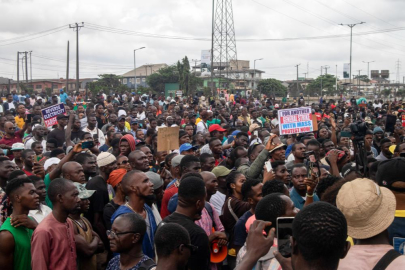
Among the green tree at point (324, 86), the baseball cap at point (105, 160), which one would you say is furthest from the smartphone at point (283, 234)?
the green tree at point (324, 86)

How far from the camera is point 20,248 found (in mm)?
4500

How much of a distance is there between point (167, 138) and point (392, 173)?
19.5ft

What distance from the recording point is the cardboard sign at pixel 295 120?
38.5 feet

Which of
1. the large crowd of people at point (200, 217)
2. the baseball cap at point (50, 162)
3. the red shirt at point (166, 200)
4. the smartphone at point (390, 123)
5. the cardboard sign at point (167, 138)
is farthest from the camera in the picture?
the smartphone at point (390, 123)

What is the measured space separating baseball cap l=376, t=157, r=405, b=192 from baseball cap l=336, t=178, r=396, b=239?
2.62 feet

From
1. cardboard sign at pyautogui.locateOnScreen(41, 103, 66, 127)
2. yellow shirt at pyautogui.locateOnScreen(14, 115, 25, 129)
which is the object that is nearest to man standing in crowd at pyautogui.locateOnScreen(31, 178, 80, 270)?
cardboard sign at pyautogui.locateOnScreen(41, 103, 66, 127)

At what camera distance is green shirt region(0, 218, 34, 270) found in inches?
177

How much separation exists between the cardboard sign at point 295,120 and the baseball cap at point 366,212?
28.6ft

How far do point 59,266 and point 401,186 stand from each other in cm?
291

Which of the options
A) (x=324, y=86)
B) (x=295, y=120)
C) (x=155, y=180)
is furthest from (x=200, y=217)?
(x=324, y=86)

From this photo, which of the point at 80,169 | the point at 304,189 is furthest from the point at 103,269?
the point at 304,189

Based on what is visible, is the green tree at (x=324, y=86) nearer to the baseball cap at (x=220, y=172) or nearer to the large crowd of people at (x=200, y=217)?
the baseball cap at (x=220, y=172)

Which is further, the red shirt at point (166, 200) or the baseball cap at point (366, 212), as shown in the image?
the red shirt at point (166, 200)

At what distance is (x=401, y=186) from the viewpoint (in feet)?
12.5
